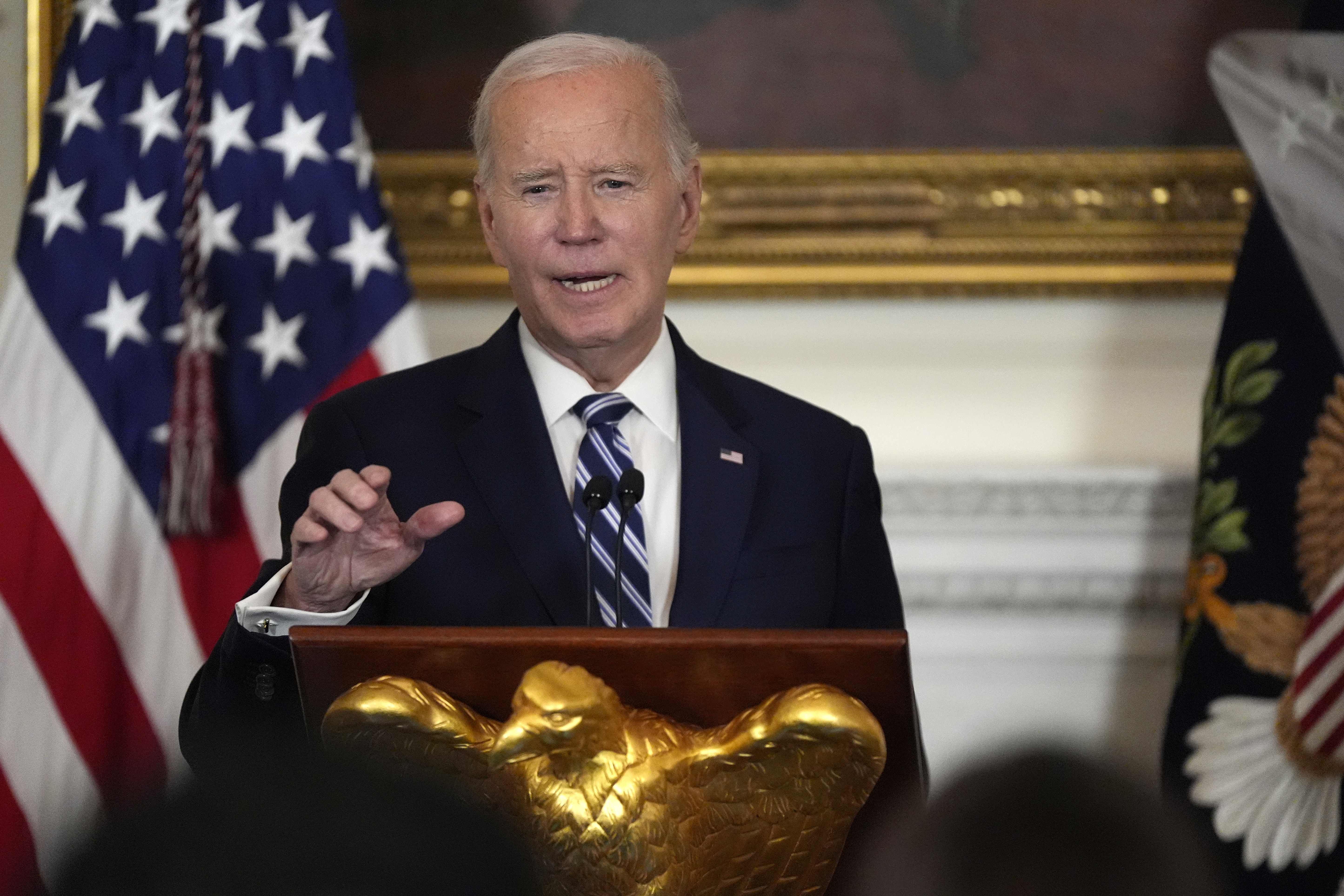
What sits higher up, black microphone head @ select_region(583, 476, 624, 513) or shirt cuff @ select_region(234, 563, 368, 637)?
black microphone head @ select_region(583, 476, 624, 513)

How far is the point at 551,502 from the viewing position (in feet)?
7.20

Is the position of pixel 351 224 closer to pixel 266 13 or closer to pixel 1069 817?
pixel 266 13

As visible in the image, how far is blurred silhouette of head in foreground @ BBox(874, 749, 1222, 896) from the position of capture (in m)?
0.78

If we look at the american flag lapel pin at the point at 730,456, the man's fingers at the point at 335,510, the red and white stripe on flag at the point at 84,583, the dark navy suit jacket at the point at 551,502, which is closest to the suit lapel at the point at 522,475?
the dark navy suit jacket at the point at 551,502

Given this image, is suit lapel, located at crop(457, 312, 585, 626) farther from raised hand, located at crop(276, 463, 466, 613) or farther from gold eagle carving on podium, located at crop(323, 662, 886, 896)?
A: gold eagle carving on podium, located at crop(323, 662, 886, 896)

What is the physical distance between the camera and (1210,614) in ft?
10.3

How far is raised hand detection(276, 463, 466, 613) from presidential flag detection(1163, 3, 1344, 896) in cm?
189

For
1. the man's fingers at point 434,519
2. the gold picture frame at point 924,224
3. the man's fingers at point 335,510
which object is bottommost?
the gold picture frame at point 924,224

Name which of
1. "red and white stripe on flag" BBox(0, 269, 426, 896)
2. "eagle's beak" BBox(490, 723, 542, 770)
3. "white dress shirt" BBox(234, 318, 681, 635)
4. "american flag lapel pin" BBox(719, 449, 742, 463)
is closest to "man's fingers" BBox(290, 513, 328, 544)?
"eagle's beak" BBox(490, 723, 542, 770)

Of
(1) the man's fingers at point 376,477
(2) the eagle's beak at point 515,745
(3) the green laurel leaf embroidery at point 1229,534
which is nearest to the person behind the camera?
(2) the eagle's beak at point 515,745

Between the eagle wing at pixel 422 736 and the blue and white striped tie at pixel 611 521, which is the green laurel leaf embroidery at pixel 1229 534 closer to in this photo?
the blue and white striped tie at pixel 611 521

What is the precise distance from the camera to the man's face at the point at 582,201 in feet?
7.38

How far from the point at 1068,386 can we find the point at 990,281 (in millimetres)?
323

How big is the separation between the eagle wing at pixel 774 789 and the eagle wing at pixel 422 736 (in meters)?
0.16
